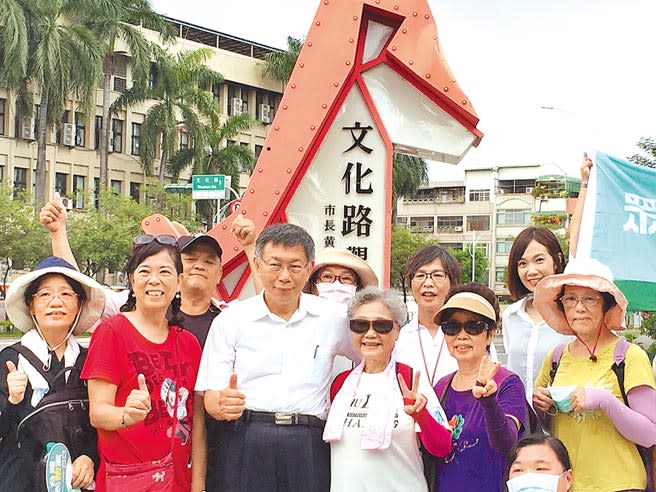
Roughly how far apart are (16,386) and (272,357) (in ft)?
3.24

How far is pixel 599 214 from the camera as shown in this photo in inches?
207

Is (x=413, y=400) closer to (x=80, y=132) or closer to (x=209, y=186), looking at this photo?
(x=209, y=186)

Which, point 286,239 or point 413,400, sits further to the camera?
point 286,239

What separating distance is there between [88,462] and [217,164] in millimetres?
35605

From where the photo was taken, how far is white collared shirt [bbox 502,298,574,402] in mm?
4449

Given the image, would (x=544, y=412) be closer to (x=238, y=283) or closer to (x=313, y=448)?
(x=313, y=448)

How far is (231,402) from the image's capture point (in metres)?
3.53

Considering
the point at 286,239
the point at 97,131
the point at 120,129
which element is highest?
the point at 120,129

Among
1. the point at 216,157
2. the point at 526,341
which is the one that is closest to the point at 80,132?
the point at 216,157

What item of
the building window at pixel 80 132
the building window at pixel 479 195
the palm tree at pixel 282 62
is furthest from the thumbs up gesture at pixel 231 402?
the building window at pixel 479 195

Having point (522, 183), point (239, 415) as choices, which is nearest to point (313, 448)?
point (239, 415)

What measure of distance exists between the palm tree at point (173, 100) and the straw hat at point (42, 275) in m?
33.1

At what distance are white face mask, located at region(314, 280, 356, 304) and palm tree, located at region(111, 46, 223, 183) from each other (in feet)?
107

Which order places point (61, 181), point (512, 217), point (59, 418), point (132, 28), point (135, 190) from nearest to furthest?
point (59, 418)
point (132, 28)
point (61, 181)
point (135, 190)
point (512, 217)
